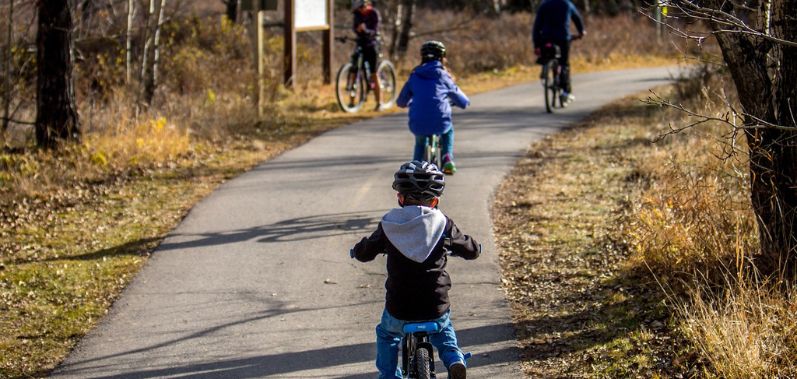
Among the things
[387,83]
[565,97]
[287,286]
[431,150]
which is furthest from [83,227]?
[565,97]

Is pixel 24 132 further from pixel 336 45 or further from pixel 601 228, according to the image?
pixel 336 45

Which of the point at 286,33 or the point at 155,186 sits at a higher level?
the point at 286,33

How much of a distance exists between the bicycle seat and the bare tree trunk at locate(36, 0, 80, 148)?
32.0 feet

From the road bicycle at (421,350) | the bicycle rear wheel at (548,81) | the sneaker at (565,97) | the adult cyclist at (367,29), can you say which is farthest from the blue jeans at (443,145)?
the sneaker at (565,97)

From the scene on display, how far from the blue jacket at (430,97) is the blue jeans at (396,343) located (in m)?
4.77

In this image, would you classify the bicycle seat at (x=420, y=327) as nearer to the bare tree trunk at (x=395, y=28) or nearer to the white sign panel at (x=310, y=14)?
the white sign panel at (x=310, y=14)

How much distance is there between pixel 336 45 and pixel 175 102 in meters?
15.1

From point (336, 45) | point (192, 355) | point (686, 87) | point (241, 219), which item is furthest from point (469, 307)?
point (336, 45)

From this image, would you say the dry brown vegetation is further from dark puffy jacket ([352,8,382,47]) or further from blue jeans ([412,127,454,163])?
dark puffy jacket ([352,8,382,47])

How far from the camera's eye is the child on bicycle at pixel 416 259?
17.4ft

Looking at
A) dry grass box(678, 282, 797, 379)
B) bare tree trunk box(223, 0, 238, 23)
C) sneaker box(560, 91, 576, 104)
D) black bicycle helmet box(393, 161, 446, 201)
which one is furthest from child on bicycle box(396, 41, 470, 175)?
bare tree trunk box(223, 0, 238, 23)

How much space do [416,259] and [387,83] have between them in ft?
44.6

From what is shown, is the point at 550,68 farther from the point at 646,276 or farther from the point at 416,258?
the point at 416,258

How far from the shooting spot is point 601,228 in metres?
9.75
